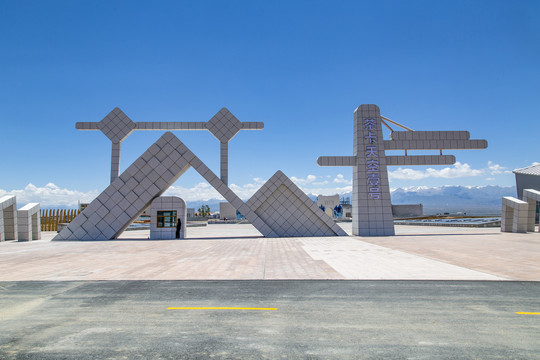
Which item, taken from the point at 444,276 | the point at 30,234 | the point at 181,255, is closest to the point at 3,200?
the point at 30,234

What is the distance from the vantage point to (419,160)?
84.9 ft

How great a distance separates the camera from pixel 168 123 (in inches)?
1014

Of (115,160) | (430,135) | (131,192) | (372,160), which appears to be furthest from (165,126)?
(430,135)

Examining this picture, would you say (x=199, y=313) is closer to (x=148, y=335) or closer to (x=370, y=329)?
(x=148, y=335)

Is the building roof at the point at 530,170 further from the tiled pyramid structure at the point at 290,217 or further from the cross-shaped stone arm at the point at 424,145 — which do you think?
the tiled pyramid structure at the point at 290,217

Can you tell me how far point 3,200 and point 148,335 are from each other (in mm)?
23534

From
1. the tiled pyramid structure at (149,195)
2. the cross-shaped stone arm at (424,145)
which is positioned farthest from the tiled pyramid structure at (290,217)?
the cross-shaped stone arm at (424,145)

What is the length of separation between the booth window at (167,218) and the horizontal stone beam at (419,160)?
Answer: 1737cm

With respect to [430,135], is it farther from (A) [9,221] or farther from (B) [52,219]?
(B) [52,219]

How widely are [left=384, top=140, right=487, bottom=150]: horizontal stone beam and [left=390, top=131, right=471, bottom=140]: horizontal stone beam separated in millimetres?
245

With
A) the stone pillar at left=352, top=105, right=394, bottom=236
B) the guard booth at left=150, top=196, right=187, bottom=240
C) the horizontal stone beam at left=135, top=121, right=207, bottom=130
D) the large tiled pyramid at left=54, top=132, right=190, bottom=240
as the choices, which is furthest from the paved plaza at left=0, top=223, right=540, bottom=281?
the horizontal stone beam at left=135, top=121, right=207, bottom=130

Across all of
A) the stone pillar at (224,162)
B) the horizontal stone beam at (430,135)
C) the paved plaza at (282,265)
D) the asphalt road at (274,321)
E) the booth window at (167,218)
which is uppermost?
the horizontal stone beam at (430,135)

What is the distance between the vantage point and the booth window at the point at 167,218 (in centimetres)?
2398

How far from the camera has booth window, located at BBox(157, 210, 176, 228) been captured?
23984 millimetres
